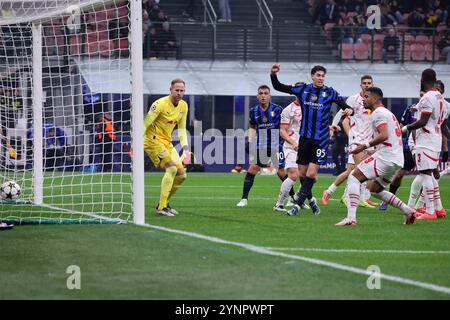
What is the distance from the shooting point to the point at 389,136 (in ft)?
41.3

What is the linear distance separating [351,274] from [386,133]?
4.60 meters

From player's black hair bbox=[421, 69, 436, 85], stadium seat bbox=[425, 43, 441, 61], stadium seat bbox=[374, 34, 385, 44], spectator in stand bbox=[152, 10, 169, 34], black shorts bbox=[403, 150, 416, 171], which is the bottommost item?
black shorts bbox=[403, 150, 416, 171]

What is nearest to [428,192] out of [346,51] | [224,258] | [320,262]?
[320,262]

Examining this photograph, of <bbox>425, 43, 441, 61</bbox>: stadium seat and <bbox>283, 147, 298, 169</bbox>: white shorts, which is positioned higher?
<bbox>425, 43, 441, 61</bbox>: stadium seat

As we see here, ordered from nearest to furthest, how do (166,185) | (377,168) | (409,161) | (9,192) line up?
1. (377,168)
2. (166,185)
3. (9,192)
4. (409,161)

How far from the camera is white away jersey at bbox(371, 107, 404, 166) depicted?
1248 cm

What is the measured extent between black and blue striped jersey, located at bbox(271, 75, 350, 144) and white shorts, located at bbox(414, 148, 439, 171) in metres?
1.31

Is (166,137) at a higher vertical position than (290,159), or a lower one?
higher

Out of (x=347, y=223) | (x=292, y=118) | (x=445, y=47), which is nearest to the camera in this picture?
(x=347, y=223)

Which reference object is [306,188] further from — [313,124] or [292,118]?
[292,118]

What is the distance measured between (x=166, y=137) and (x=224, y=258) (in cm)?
577

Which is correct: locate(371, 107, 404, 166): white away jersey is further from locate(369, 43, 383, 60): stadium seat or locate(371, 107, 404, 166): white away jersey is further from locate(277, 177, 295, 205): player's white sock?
locate(369, 43, 383, 60): stadium seat

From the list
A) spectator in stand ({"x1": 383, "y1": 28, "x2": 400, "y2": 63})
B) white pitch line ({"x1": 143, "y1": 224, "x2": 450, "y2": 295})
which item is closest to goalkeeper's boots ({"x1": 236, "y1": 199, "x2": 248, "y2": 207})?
white pitch line ({"x1": 143, "y1": 224, "x2": 450, "y2": 295})
